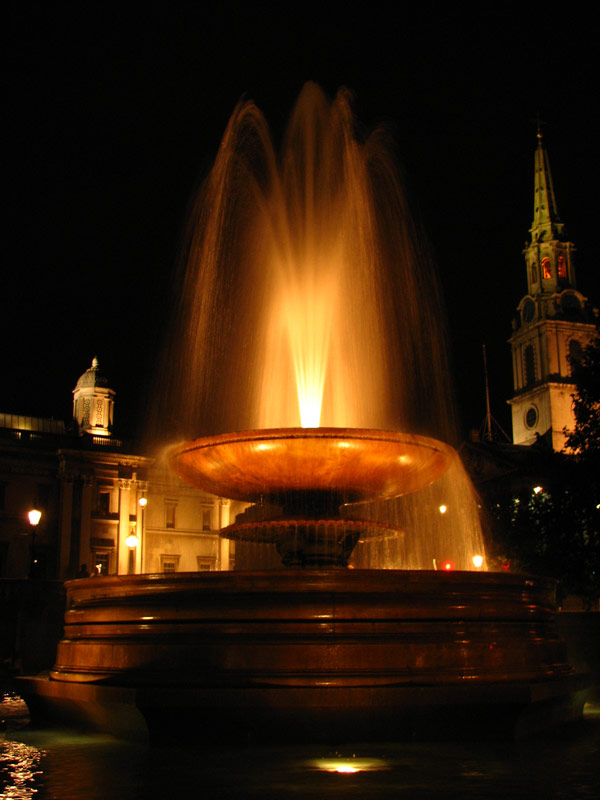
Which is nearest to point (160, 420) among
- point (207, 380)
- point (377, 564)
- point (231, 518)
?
point (231, 518)

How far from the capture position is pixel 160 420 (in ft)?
202

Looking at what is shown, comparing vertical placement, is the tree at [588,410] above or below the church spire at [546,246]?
below

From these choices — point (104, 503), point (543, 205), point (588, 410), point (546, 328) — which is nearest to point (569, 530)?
point (588, 410)

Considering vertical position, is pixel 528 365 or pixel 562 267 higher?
pixel 562 267

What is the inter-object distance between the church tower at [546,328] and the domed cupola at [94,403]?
1337 inches

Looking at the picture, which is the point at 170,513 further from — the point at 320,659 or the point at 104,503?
the point at 320,659

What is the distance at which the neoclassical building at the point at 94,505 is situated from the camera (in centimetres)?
5350

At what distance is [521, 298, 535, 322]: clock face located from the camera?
260 ft

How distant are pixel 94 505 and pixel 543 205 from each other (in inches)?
1962

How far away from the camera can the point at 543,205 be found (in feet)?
270

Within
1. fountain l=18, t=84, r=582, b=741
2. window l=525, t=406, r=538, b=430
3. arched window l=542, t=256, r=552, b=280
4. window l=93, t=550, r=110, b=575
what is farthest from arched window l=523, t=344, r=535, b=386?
fountain l=18, t=84, r=582, b=741

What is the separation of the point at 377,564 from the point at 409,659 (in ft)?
97.4

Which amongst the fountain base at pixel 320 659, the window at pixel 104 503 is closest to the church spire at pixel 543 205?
the window at pixel 104 503

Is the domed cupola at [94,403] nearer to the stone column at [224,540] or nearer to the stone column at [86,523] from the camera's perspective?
the stone column at [86,523]
